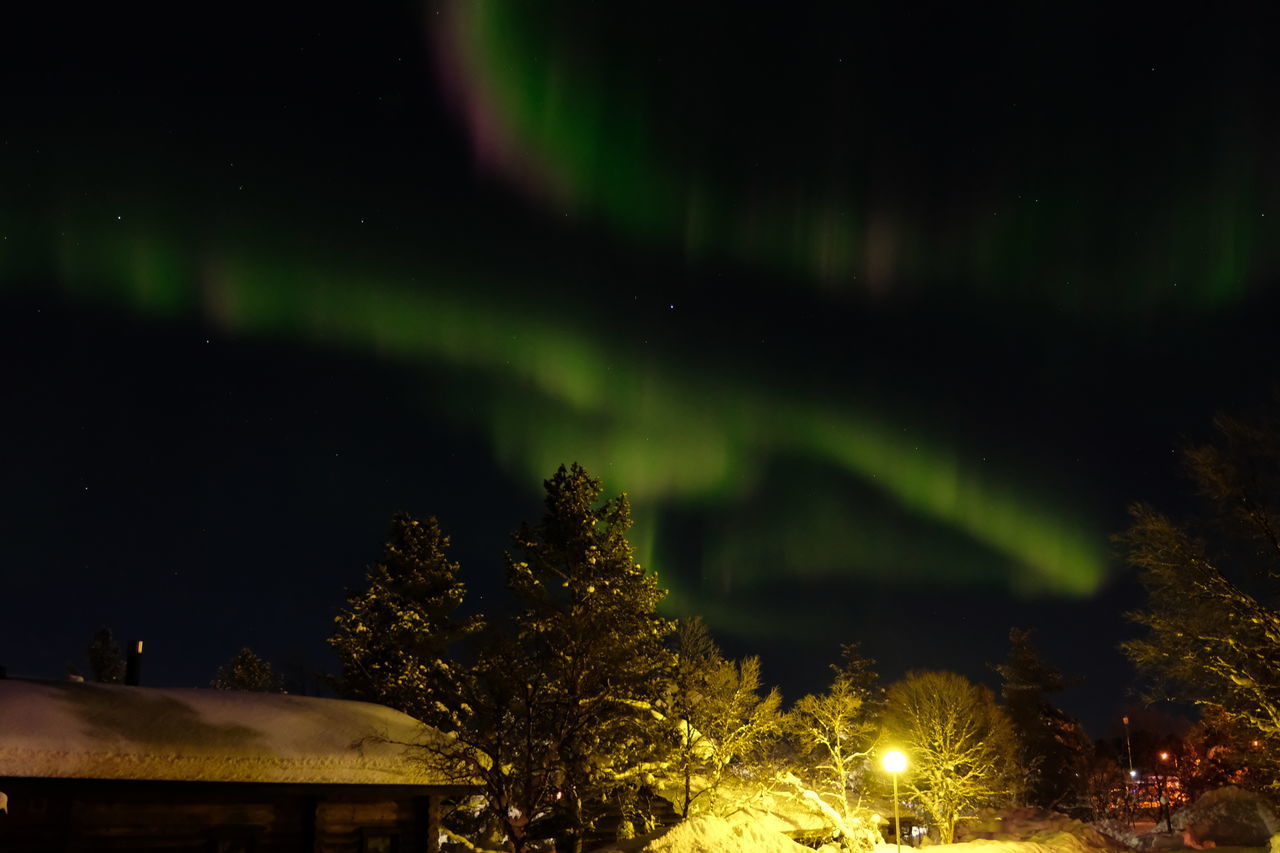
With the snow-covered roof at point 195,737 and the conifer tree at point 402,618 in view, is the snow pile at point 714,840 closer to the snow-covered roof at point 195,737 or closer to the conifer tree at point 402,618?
the snow-covered roof at point 195,737

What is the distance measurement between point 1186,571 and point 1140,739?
203 ft

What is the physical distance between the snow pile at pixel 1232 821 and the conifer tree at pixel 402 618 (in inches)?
1231

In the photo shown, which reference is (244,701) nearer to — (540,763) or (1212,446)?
(540,763)

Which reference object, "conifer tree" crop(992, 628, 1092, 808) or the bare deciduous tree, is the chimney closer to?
the bare deciduous tree

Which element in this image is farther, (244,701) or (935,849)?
(935,849)

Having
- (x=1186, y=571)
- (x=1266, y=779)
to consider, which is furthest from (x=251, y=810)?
(x=1266, y=779)

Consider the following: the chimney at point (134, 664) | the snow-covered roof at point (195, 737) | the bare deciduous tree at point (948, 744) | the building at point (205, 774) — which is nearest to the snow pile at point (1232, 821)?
the bare deciduous tree at point (948, 744)

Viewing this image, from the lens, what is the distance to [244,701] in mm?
19016

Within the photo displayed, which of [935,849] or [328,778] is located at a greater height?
[328,778]

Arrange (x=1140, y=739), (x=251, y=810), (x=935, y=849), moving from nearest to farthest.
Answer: (x=251, y=810), (x=935, y=849), (x=1140, y=739)

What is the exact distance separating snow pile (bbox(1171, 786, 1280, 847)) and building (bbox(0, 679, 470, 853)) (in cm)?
3532

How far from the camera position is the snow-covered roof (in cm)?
1509

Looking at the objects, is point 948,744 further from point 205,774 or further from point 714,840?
point 205,774

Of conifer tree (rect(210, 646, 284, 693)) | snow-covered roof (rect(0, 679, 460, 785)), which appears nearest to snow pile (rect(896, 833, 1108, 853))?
snow-covered roof (rect(0, 679, 460, 785))
